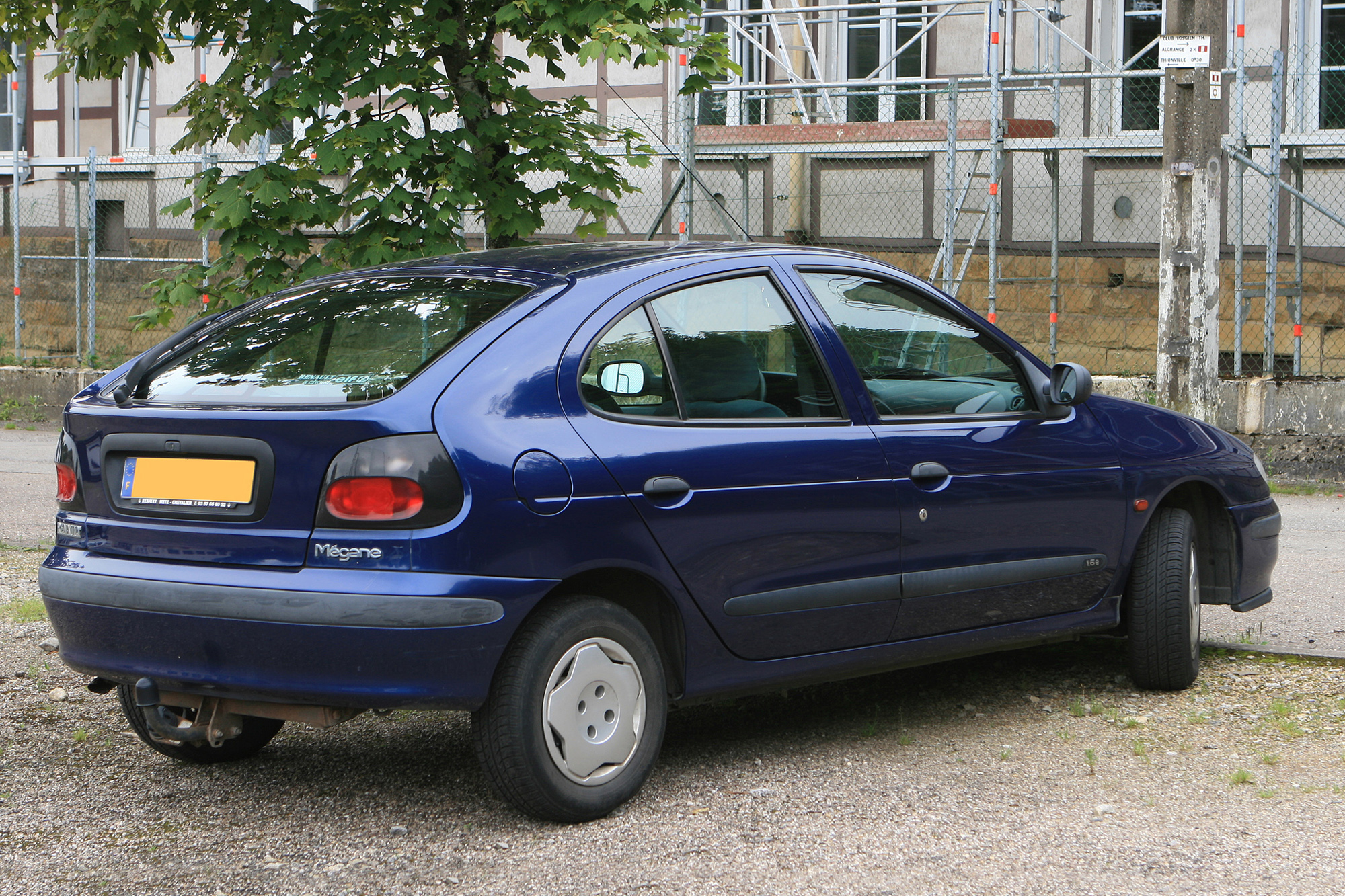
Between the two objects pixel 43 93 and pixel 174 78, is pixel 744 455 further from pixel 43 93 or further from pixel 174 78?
pixel 43 93

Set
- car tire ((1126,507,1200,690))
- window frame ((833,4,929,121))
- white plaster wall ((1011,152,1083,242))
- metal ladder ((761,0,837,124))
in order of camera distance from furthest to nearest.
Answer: window frame ((833,4,929,121))
metal ladder ((761,0,837,124))
white plaster wall ((1011,152,1083,242))
car tire ((1126,507,1200,690))

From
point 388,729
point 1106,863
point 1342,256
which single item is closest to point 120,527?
point 388,729

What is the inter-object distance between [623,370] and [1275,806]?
2.03 metres

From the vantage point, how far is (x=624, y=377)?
409 centimetres

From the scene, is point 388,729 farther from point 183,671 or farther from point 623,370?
point 623,370

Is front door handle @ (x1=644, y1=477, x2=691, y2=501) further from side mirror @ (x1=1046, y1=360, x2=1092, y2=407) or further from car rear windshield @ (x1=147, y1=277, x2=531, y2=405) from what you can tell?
side mirror @ (x1=1046, y1=360, x2=1092, y2=407)

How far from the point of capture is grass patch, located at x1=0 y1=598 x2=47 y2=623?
6496 mm

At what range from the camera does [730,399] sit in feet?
14.2

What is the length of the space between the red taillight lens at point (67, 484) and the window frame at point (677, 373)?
4.34 feet

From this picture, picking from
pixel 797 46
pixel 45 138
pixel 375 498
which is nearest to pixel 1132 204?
pixel 797 46

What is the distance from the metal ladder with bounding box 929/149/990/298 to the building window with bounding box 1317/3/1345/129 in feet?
10.6

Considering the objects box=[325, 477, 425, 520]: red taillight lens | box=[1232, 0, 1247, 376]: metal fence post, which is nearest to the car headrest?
box=[325, 477, 425, 520]: red taillight lens

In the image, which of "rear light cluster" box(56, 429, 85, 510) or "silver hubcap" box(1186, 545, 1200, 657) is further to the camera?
"silver hubcap" box(1186, 545, 1200, 657)

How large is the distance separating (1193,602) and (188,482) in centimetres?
329
